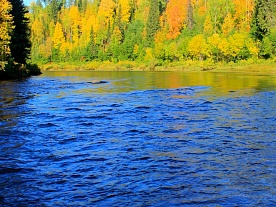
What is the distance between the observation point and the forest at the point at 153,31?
78125 mm

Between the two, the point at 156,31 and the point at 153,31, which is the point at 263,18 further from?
the point at 153,31

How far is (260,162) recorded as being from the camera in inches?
373

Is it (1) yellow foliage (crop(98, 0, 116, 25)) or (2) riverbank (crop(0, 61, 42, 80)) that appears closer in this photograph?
(2) riverbank (crop(0, 61, 42, 80))

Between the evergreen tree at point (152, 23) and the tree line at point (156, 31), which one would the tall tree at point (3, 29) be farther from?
the evergreen tree at point (152, 23)

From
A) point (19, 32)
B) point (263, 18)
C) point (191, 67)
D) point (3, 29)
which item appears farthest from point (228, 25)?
point (3, 29)

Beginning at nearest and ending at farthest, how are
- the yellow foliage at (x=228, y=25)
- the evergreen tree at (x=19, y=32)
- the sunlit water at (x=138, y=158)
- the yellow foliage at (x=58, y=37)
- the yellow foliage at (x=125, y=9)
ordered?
the sunlit water at (x=138, y=158)
the evergreen tree at (x=19, y=32)
the yellow foliage at (x=228, y=25)
the yellow foliage at (x=125, y=9)
the yellow foliage at (x=58, y=37)

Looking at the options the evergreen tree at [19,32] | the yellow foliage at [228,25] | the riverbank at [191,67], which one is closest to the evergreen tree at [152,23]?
the riverbank at [191,67]

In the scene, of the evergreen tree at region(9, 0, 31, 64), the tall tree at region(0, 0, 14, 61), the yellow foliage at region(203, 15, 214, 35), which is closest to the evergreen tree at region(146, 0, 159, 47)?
the yellow foliage at region(203, 15, 214, 35)

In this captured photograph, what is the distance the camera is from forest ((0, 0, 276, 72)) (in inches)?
3076

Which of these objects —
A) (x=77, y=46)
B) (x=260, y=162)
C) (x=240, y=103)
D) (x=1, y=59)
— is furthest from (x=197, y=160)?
(x=77, y=46)

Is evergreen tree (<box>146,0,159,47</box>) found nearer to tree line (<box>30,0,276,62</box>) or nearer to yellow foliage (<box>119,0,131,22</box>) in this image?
tree line (<box>30,0,276,62</box>)

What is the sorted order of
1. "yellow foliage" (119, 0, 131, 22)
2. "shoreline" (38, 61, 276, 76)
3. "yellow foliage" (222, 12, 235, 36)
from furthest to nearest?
"yellow foliage" (119, 0, 131, 22)
"yellow foliage" (222, 12, 235, 36)
"shoreline" (38, 61, 276, 76)

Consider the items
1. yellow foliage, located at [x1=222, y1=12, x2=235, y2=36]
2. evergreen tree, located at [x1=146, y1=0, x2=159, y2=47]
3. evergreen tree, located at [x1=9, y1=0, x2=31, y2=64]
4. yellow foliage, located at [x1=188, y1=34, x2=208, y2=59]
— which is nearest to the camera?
evergreen tree, located at [x1=9, y1=0, x2=31, y2=64]

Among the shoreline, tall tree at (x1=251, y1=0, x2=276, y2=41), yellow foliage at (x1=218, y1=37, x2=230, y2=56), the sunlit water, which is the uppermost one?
tall tree at (x1=251, y1=0, x2=276, y2=41)
